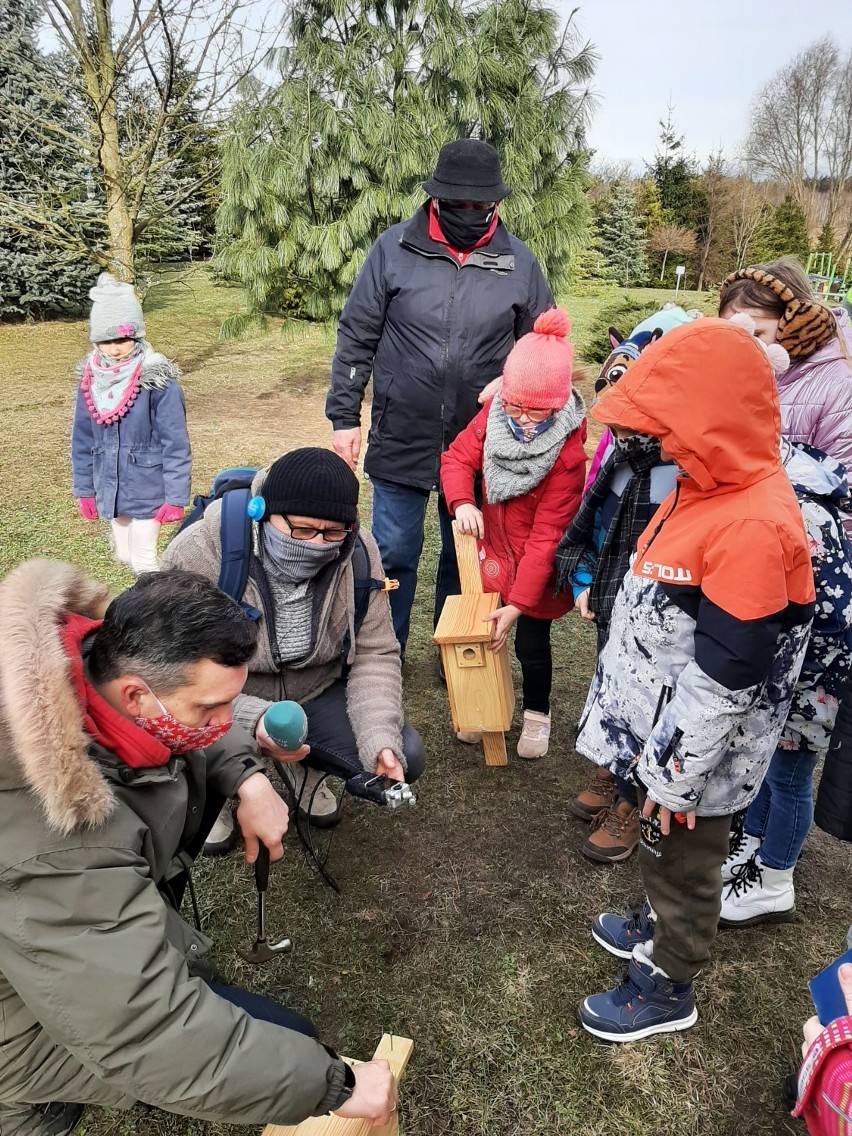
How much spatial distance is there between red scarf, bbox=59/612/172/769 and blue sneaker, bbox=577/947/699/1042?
146 cm

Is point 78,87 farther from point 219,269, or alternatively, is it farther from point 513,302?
point 513,302

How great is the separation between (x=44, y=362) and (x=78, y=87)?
4.09 metres

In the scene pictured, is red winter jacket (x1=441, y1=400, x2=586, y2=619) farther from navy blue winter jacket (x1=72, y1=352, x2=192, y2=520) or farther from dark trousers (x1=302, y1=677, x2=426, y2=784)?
navy blue winter jacket (x1=72, y1=352, x2=192, y2=520)

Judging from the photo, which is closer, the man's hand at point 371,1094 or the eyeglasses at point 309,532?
the man's hand at point 371,1094

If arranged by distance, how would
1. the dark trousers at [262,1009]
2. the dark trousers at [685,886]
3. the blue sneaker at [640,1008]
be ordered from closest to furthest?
the dark trousers at [262,1009]
the dark trousers at [685,886]
the blue sneaker at [640,1008]

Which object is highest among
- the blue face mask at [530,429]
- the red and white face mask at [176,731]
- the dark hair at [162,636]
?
the blue face mask at [530,429]

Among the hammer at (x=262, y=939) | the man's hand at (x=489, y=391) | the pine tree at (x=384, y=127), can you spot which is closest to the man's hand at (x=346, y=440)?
the man's hand at (x=489, y=391)

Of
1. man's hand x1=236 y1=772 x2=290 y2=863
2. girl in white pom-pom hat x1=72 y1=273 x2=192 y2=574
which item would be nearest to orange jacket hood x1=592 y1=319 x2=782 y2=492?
man's hand x1=236 y1=772 x2=290 y2=863

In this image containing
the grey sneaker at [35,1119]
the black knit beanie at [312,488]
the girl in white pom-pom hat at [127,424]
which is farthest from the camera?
the girl in white pom-pom hat at [127,424]

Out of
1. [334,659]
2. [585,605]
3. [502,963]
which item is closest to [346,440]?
[334,659]

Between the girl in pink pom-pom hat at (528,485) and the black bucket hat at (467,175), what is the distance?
685mm

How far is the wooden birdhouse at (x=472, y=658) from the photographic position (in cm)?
288

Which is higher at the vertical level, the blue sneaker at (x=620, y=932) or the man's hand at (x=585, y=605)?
the man's hand at (x=585, y=605)

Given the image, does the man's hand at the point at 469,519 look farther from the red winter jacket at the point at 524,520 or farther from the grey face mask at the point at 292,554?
the grey face mask at the point at 292,554
